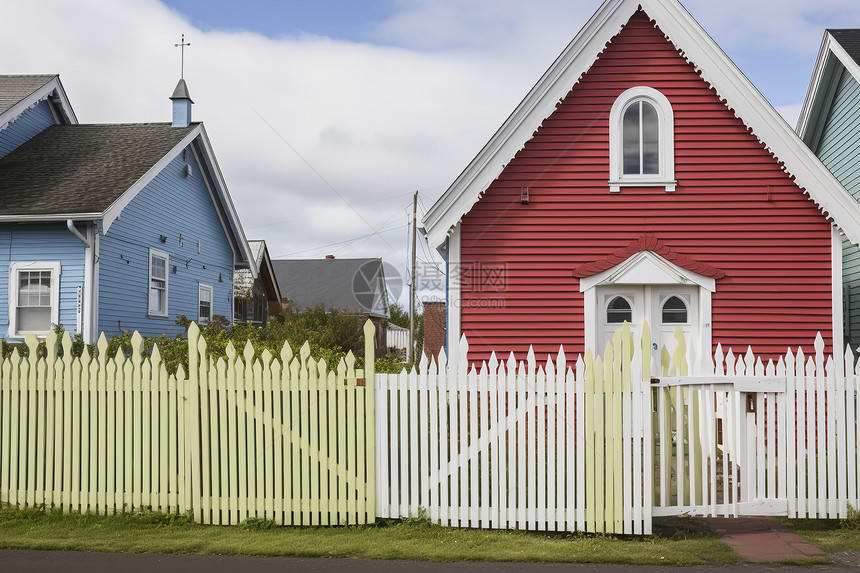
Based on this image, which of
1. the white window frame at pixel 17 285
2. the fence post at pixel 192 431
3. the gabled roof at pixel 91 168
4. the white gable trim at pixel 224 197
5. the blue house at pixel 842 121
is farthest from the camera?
the white gable trim at pixel 224 197

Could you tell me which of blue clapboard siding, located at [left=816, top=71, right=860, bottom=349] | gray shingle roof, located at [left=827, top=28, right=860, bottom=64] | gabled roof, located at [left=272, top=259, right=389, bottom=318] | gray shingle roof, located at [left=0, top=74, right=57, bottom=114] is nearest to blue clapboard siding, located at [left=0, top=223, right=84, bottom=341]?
gray shingle roof, located at [left=0, top=74, right=57, bottom=114]

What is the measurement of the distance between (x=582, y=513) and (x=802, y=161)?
7174mm

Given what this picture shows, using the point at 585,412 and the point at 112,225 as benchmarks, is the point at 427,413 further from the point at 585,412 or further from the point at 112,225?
the point at 112,225

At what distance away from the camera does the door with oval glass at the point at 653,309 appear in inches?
461

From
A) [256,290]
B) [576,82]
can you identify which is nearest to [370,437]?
[576,82]

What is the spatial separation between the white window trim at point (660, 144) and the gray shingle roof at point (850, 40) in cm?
707

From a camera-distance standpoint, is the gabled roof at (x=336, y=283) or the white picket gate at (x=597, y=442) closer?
the white picket gate at (x=597, y=442)

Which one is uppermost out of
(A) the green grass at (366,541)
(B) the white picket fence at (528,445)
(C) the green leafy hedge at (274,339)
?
(C) the green leafy hedge at (274,339)

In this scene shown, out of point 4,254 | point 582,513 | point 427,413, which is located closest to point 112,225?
point 4,254

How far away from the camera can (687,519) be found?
7.49 metres

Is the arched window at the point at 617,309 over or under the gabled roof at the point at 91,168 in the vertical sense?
under

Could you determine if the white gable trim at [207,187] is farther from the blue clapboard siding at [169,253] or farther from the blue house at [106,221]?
the blue clapboard siding at [169,253]

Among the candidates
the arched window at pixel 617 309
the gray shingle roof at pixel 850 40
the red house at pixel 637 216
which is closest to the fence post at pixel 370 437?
the red house at pixel 637 216

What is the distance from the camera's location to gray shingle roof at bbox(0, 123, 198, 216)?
15.9 metres
